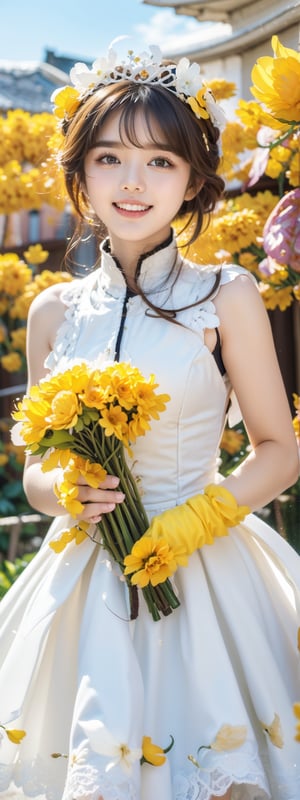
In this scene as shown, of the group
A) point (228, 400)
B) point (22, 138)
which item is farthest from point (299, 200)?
point (22, 138)

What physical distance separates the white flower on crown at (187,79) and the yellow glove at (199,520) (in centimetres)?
72

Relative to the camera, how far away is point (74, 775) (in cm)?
142

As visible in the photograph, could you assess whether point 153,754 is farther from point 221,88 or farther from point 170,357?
point 221,88

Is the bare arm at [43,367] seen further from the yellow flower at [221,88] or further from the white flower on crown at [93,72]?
the yellow flower at [221,88]

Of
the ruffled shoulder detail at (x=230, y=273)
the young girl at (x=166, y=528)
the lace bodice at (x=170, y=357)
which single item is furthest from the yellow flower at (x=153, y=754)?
the ruffled shoulder detail at (x=230, y=273)

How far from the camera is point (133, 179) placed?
174 cm

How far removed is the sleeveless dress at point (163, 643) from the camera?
57.6 inches

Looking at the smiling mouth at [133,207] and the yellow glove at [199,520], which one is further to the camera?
the smiling mouth at [133,207]

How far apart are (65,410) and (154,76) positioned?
0.72m

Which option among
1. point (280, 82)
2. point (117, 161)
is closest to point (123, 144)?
point (117, 161)

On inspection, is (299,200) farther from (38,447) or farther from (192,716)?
(192,716)

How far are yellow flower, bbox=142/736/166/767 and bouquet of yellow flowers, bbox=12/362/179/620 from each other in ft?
0.65

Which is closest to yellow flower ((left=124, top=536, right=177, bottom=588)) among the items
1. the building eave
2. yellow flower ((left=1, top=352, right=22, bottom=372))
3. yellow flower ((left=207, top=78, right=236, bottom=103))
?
the building eave

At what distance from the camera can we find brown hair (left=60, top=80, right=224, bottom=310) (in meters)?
1.76
